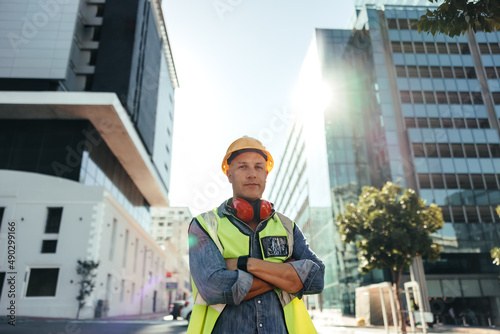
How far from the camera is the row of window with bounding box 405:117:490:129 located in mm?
33062

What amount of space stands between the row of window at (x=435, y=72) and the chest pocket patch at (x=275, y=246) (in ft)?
124

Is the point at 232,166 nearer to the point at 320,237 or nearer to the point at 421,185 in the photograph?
the point at 421,185

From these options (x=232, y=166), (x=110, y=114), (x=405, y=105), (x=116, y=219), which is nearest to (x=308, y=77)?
(x=405, y=105)

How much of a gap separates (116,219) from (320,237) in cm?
2020

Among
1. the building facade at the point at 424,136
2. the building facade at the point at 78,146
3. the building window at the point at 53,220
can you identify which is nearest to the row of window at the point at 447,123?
the building facade at the point at 424,136

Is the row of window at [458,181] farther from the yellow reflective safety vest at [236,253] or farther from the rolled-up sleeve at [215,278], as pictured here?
the rolled-up sleeve at [215,278]

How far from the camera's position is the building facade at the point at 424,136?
3030 cm

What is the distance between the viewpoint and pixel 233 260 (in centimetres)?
182

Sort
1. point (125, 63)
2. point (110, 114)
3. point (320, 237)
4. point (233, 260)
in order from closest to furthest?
1. point (233, 260)
2. point (110, 114)
3. point (125, 63)
4. point (320, 237)

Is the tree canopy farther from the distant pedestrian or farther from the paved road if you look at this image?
the distant pedestrian

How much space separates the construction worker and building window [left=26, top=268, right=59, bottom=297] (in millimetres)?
24045

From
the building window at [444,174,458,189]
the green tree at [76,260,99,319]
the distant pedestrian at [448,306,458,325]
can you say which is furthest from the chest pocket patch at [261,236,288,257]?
the building window at [444,174,458,189]

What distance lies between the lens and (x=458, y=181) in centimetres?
3155

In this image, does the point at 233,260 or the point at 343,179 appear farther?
the point at 343,179
